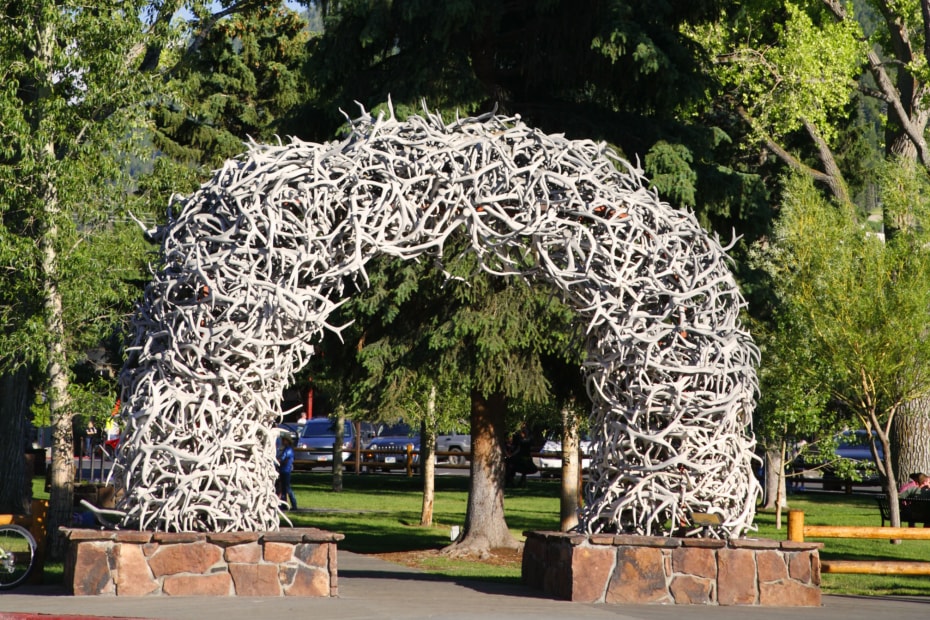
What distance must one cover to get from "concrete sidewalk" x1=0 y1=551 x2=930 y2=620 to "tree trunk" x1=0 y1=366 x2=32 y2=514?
793 centimetres

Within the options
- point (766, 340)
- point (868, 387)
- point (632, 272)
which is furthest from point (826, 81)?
point (632, 272)

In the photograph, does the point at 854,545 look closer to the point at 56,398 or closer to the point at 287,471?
the point at 287,471

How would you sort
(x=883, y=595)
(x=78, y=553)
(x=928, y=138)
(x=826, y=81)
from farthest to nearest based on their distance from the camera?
1. (x=928, y=138)
2. (x=826, y=81)
3. (x=883, y=595)
4. (x=78, y=553)

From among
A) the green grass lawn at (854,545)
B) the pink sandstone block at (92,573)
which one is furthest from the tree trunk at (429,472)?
the pink sandstone block at (92,573)

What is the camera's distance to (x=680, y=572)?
9398mm

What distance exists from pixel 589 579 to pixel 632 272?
260 centimetres

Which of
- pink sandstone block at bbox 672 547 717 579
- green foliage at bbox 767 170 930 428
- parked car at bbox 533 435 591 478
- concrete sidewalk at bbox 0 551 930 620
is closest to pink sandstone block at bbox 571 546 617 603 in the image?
concrete sidewalk at bbox 0 551 930 620

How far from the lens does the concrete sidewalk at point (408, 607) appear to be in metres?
8.12

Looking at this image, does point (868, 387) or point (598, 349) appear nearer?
point (598, 349)

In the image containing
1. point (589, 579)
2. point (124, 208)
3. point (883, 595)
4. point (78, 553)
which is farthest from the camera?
point (124, 208)

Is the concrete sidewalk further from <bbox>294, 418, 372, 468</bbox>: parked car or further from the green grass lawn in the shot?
<bbox>294, 418, 372, 468</bbox>: parked car

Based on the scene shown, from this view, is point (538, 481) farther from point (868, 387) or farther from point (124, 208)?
point (124, 208)

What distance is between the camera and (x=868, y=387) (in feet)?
51.2

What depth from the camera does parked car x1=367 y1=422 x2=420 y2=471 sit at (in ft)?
116
